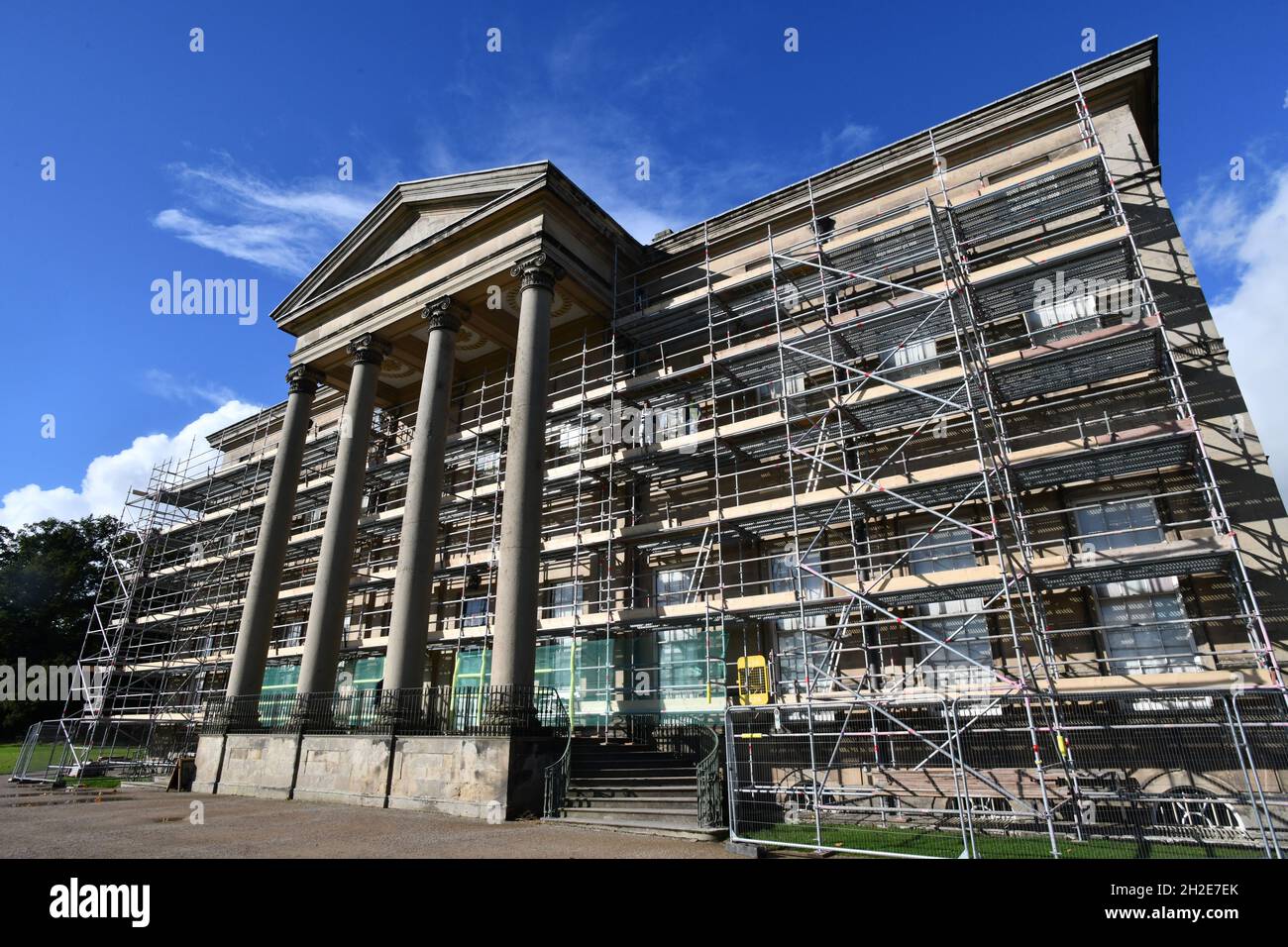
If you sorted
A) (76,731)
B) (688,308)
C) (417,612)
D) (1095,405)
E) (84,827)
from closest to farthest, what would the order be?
(84,827) < (1095,405) < (417,612) < (688,308) < (76,731)

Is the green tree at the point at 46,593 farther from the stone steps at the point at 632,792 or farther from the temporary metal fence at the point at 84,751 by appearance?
the stone steps at the point at 632,792

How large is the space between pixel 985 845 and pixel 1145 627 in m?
6.41

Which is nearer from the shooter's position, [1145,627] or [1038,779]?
[1038,779]

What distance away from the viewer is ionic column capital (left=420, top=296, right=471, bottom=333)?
1984cm

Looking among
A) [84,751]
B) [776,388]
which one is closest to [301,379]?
[776,388]

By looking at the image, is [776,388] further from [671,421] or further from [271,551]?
[271,551]

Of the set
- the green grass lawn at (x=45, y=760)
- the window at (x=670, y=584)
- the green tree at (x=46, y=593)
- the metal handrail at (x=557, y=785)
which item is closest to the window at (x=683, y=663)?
the window at (x=670, y=584)

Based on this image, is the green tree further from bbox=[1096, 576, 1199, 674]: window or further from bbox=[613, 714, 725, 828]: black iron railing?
bbox=[1096, 576, 1199, 674]: window

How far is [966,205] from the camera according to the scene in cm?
1554

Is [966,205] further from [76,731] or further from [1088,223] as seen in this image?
[76,731]

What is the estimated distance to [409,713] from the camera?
15.0m
